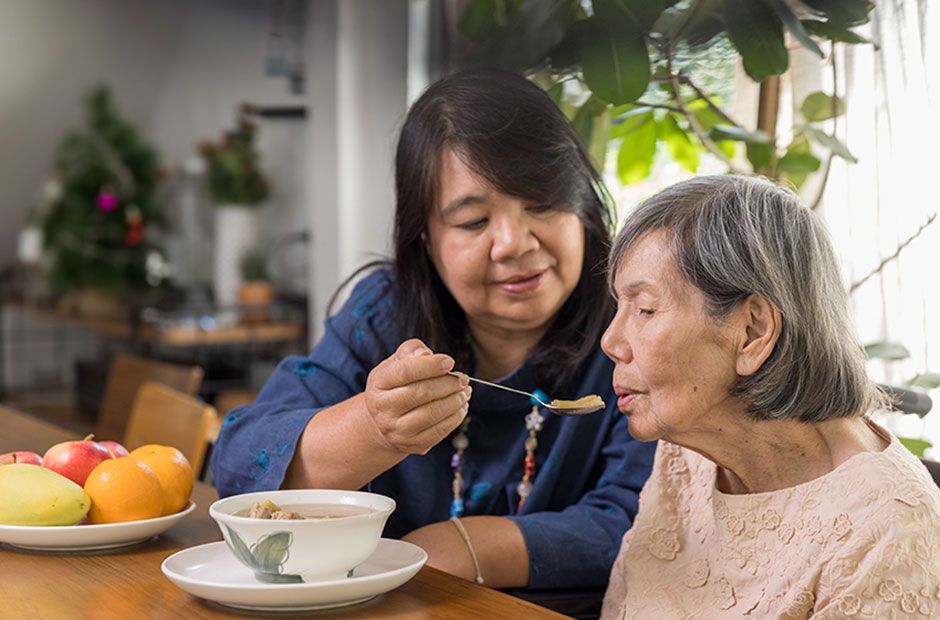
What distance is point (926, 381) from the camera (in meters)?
1.52

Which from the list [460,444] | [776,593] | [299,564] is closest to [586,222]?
[460,444]

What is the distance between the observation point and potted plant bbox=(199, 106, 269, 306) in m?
4.39

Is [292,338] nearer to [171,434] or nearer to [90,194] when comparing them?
[90,194]

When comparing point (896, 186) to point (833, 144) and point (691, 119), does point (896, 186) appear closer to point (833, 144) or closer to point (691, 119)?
point (833, 144)

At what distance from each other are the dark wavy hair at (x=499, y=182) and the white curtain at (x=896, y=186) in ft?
1.65

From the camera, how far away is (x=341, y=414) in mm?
1219

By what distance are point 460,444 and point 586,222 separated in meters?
0.39

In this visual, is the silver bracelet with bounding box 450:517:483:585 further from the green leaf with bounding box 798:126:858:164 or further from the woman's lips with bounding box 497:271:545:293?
the green leaf with bounding box 798:126:858:164

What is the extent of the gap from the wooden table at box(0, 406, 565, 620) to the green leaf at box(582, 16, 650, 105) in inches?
34.0

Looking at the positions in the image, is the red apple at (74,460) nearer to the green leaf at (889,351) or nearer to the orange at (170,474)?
the orange at (170,474)

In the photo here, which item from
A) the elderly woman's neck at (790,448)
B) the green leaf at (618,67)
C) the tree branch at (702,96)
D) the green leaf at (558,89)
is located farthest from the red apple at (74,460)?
the tree branch at (702,96)

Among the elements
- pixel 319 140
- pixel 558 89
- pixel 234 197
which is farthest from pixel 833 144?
pixel 234 197

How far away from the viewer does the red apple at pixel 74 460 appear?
45.0 inches

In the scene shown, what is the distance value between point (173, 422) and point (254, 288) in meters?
2.54
